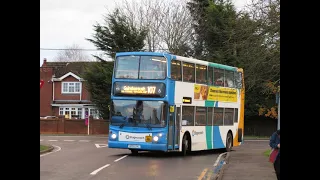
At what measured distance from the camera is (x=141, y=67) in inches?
766

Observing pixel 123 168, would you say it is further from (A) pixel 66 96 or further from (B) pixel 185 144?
(A) pixel 66 96

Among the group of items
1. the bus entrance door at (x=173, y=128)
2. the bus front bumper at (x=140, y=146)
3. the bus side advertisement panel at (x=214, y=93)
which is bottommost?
the bus front bumper at (x=140, y=146)

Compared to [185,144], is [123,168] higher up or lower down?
lower down

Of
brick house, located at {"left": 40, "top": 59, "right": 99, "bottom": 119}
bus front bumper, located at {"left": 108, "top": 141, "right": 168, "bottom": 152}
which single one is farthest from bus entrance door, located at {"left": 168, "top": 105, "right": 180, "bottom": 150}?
brick house, located at {"left": 40, "top": 59, "right": 99, "bottom": 119}

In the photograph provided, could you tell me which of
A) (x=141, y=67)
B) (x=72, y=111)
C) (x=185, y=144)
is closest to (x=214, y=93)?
(x=185, y=144)

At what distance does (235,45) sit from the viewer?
63.9 feet

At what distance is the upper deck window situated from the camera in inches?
762

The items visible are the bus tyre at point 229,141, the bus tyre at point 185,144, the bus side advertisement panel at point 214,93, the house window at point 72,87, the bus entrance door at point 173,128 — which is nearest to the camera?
the bus entrance door at point 173,128

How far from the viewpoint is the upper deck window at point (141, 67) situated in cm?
1936

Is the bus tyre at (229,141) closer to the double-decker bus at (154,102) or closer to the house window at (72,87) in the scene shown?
the double-decker bus at (154,102)

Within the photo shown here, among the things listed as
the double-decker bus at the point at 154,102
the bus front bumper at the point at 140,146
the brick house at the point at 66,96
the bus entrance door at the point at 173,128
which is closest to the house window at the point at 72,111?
the brick house at the point at 66,96
